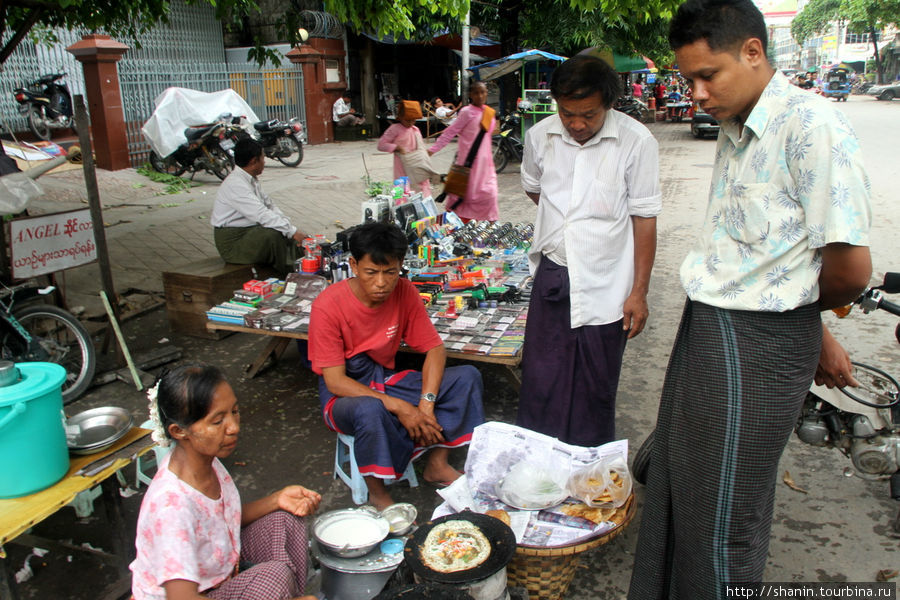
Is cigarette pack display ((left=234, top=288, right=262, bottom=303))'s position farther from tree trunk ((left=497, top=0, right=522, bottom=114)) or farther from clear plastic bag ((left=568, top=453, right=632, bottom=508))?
tree trunk ((left=497, top=0, right=522, bottom=114))

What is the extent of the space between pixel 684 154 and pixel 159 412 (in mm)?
14958

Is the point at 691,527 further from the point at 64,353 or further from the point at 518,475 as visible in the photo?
the point at 64,353

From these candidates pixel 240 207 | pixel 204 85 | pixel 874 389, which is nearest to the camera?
pixel 874 389

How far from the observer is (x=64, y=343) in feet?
13.8

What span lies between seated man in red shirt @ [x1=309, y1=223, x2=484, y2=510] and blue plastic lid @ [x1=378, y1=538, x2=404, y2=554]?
1.65 feet

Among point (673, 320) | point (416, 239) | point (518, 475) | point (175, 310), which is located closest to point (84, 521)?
point (518, 475)

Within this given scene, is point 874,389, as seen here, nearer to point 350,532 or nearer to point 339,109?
point 350,532

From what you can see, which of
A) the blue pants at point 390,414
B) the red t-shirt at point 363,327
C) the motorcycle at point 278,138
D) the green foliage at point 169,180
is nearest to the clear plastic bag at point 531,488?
the blue pants at point 390,414

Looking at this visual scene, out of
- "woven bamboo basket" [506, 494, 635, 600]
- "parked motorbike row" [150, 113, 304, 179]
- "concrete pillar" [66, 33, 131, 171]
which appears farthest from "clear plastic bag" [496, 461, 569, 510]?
"concrete pillar" [66, 33, 131, 171]

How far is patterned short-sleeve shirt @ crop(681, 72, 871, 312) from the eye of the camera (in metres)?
Answer: 1.41

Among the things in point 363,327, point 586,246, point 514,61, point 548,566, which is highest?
point 514,61

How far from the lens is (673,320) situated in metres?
5.18

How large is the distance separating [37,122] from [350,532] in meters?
11.3

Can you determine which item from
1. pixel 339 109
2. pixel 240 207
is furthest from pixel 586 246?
pixel 339 109
